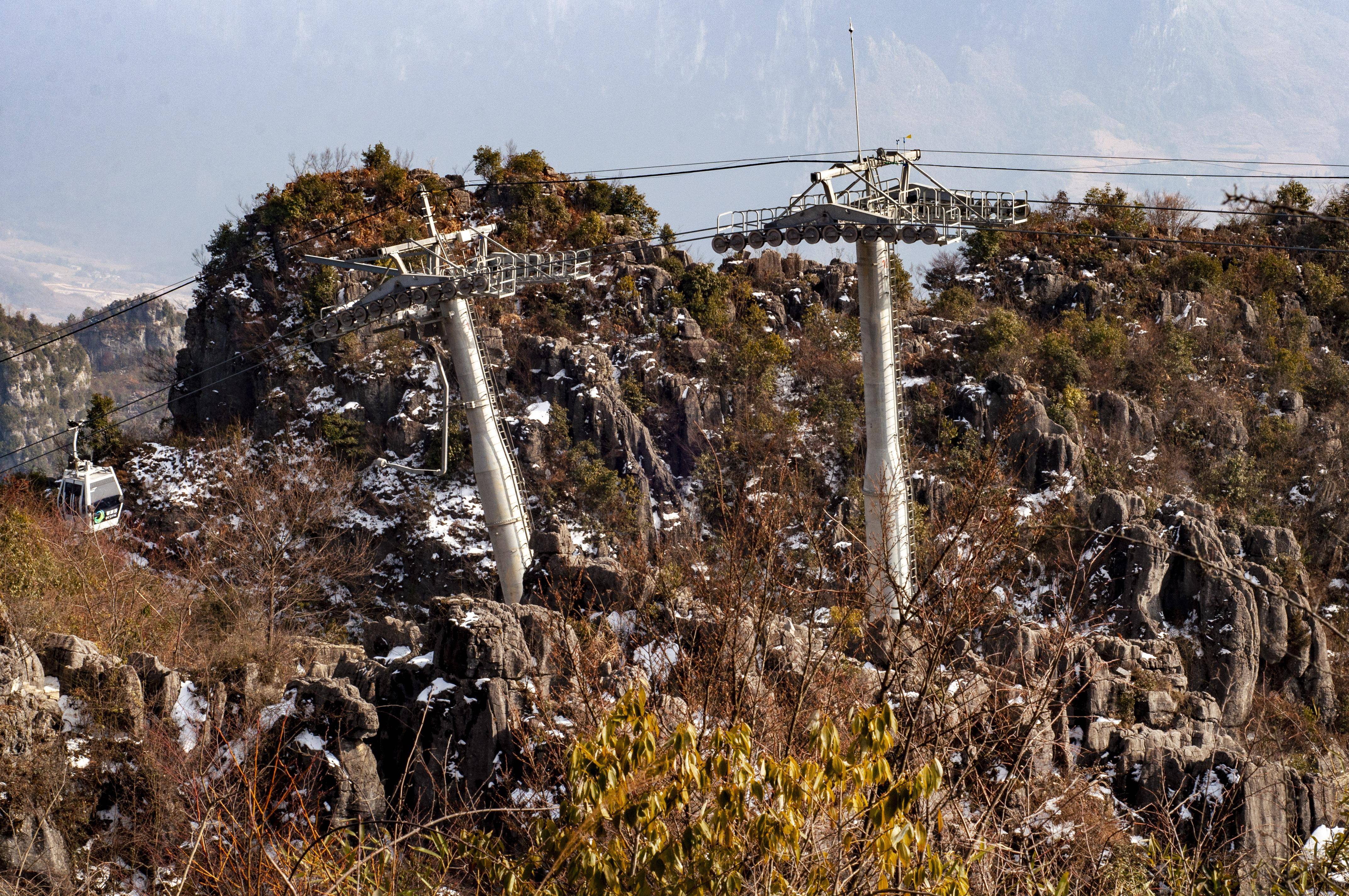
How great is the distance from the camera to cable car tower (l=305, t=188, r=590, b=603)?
732 inches

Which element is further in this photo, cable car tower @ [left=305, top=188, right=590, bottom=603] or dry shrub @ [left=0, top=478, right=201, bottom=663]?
cable car tower @ [left=305, top=188, right=590, bottom=603]

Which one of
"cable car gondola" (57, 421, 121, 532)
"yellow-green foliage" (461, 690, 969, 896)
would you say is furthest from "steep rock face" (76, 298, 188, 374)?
"yellow-green foliage" (461, 690, 969, 896)

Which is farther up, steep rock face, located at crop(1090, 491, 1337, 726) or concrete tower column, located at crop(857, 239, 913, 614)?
concrete tower column, located at crop(857, 239, 913, 614)

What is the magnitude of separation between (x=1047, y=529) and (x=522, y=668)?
14692mm

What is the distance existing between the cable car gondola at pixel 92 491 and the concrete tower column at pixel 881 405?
1579cm

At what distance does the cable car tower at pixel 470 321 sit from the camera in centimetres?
1859

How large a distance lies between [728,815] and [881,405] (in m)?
14.2

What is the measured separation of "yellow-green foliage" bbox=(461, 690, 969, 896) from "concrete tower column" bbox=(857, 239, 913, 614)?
40.2ft

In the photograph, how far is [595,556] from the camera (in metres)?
24.8

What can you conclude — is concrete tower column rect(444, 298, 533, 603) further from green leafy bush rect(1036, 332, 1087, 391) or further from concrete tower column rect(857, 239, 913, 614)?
green leafy bush rect(1036, 332, 1087, 391)

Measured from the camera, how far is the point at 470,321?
19.2 meters

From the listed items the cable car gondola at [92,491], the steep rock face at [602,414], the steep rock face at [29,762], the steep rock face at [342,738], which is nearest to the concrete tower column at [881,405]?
the steep rock face at [602,414]

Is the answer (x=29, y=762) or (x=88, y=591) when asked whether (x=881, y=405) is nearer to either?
(x=29, y=762)

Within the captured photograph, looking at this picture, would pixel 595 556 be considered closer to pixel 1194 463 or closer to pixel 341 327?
pixel 341 327
